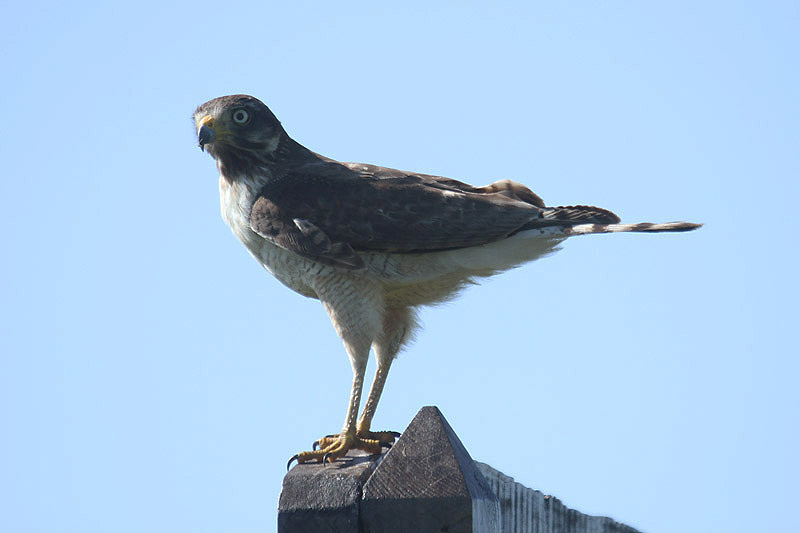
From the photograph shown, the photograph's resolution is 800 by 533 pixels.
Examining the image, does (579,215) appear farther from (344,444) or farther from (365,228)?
(344,444)

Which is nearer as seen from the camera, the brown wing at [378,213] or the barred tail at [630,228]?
the barred tail at [630,228]

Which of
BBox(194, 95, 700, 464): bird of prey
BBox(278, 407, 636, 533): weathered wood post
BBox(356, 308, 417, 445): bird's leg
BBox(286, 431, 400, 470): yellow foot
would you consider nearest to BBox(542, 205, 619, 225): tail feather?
BBox(194, 95, 700, 464): bird of prey

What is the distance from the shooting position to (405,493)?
13.0 feet

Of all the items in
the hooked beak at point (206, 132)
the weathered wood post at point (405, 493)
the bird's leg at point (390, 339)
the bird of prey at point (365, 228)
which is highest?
the hooked beak at point (206, 132)

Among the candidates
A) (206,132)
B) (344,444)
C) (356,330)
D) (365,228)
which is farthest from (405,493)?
(206,132)

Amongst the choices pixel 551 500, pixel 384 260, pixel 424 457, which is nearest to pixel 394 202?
pixel 384 260

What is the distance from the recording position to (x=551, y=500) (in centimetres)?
520

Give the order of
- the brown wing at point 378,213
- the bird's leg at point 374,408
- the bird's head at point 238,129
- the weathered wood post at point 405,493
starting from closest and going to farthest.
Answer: the weathered wood post at point 405,493 < the bird's leg at point 374,408 < the brown wing at point 378,213 < the bird's head at point 238,129

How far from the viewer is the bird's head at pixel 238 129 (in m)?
6.74

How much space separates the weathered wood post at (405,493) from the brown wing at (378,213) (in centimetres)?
211

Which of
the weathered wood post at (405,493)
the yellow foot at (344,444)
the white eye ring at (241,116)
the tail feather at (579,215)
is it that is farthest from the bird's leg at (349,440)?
the white eye ring at (241,116)

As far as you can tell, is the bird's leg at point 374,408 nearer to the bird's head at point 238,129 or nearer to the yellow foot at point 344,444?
the yellow foot at point 344,444

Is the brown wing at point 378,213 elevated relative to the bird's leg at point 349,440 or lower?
elevated

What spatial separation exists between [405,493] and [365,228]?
8.72 feet
